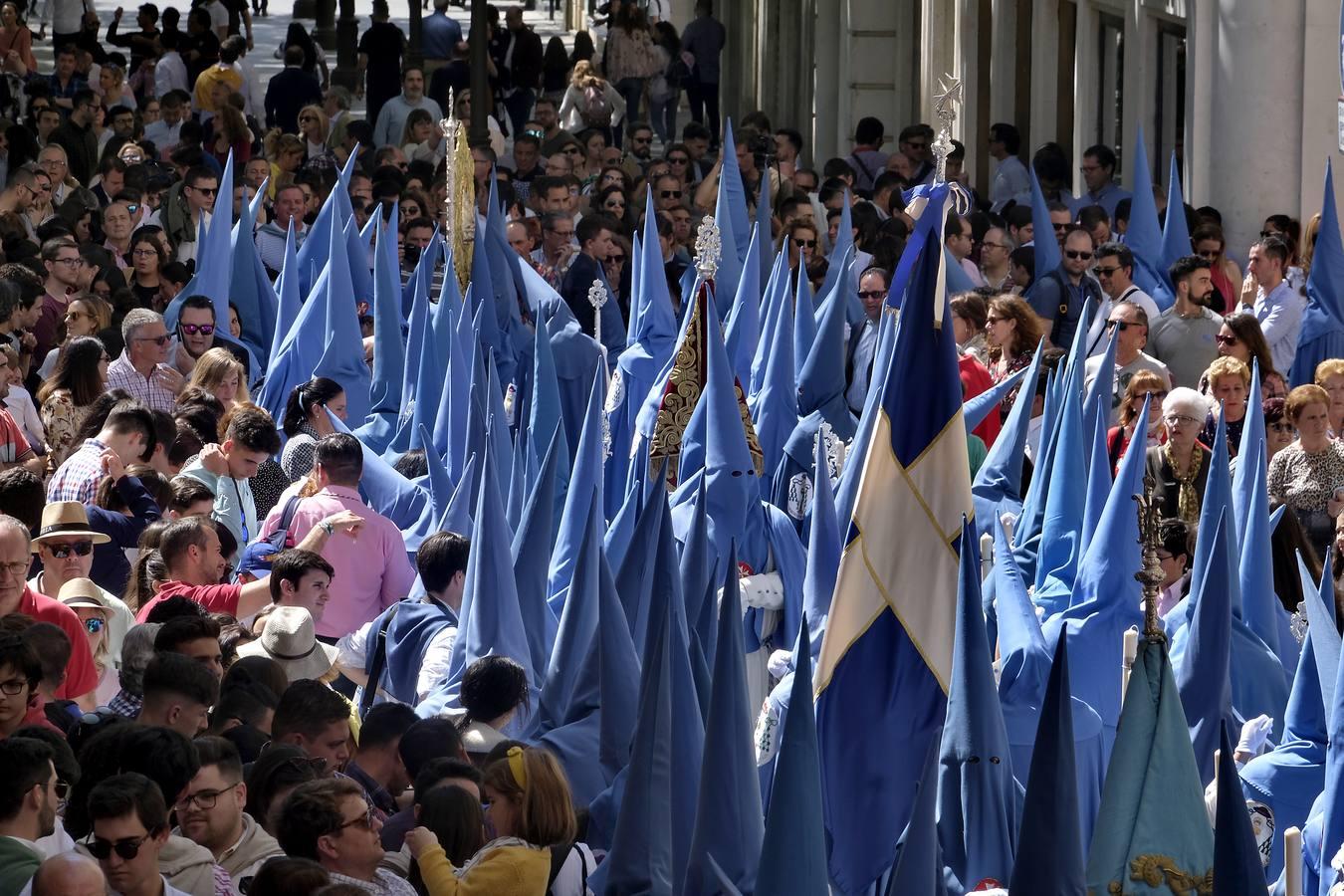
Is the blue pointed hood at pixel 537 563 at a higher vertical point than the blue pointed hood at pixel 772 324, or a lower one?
lower

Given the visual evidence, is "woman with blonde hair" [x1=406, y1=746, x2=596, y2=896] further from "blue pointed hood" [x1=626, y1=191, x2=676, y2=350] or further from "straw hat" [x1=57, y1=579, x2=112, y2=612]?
"blue pointed hood" [x1=626, y1=191, x2=676, y2=350]

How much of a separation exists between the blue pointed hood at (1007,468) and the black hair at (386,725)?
9.75 ft

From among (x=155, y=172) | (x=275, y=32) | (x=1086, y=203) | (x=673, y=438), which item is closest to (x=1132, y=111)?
(x=1086, y=203)

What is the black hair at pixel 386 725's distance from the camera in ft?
19.5

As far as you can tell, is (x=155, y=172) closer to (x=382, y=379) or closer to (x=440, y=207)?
(x=440, y=207)

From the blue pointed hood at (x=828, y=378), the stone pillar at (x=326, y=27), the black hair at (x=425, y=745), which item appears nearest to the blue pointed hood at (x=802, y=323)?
the blue pointed hood at (x=828, y=378)

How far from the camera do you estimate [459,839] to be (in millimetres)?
5273

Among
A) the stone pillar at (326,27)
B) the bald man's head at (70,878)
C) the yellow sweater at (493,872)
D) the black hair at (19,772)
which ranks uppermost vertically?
the stone pillar at (326,27)

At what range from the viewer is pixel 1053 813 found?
4.57 metres

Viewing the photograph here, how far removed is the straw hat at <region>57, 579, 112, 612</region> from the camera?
6.77m

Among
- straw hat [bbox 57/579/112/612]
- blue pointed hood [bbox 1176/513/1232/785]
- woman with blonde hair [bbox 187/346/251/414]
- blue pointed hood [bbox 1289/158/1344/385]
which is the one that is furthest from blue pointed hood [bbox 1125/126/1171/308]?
straw hat [bbox 57/579/112/612]

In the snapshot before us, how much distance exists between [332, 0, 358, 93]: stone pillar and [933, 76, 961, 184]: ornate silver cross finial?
760 inches

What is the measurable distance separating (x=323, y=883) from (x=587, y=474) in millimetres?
3266

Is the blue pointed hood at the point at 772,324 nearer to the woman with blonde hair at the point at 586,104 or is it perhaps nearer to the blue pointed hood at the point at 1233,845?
the blue pointed hood at the point at 1233,845
